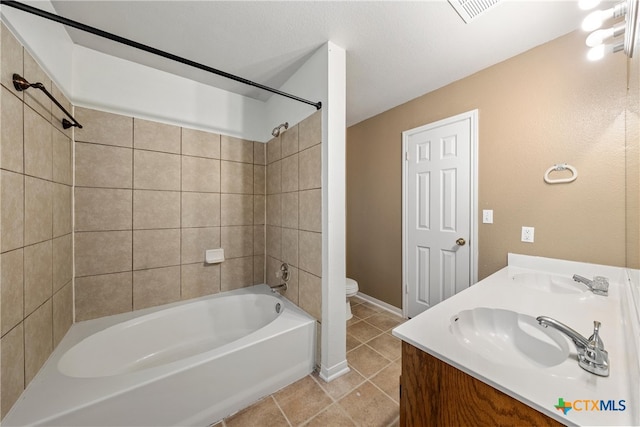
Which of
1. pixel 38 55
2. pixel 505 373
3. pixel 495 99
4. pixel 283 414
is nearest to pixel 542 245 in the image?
pixel 495 99

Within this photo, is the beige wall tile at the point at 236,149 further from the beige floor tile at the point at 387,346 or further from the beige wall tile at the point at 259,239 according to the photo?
the beige floor tile at the point at 387,346

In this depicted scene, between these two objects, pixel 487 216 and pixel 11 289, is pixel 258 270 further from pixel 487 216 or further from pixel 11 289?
pixel 487 216

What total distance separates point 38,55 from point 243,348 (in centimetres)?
189

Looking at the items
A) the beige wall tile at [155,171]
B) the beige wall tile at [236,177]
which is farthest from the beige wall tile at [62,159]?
the beige wall tile at [236,177]

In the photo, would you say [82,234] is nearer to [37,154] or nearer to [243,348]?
[37,154]

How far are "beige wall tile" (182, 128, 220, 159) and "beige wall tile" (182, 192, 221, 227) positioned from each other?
36 centimetres

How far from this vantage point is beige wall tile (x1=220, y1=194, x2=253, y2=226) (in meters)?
2.15

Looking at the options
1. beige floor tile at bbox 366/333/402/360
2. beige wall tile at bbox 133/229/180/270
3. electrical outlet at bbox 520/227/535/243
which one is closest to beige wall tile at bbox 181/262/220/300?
beige wall tile at bbox 133/229/180/270

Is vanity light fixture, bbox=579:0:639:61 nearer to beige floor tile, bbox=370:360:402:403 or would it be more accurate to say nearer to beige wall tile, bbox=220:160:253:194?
beige floor tile, bbox=370:360:402:403

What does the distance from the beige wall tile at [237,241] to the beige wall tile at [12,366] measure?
126cm

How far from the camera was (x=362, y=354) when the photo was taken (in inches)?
71.9

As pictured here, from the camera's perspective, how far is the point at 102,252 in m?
1.64

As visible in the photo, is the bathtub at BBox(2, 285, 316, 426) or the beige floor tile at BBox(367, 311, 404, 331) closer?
the bathtub at BBox(2, 285, 316, 426)

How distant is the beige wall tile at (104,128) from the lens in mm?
1572
